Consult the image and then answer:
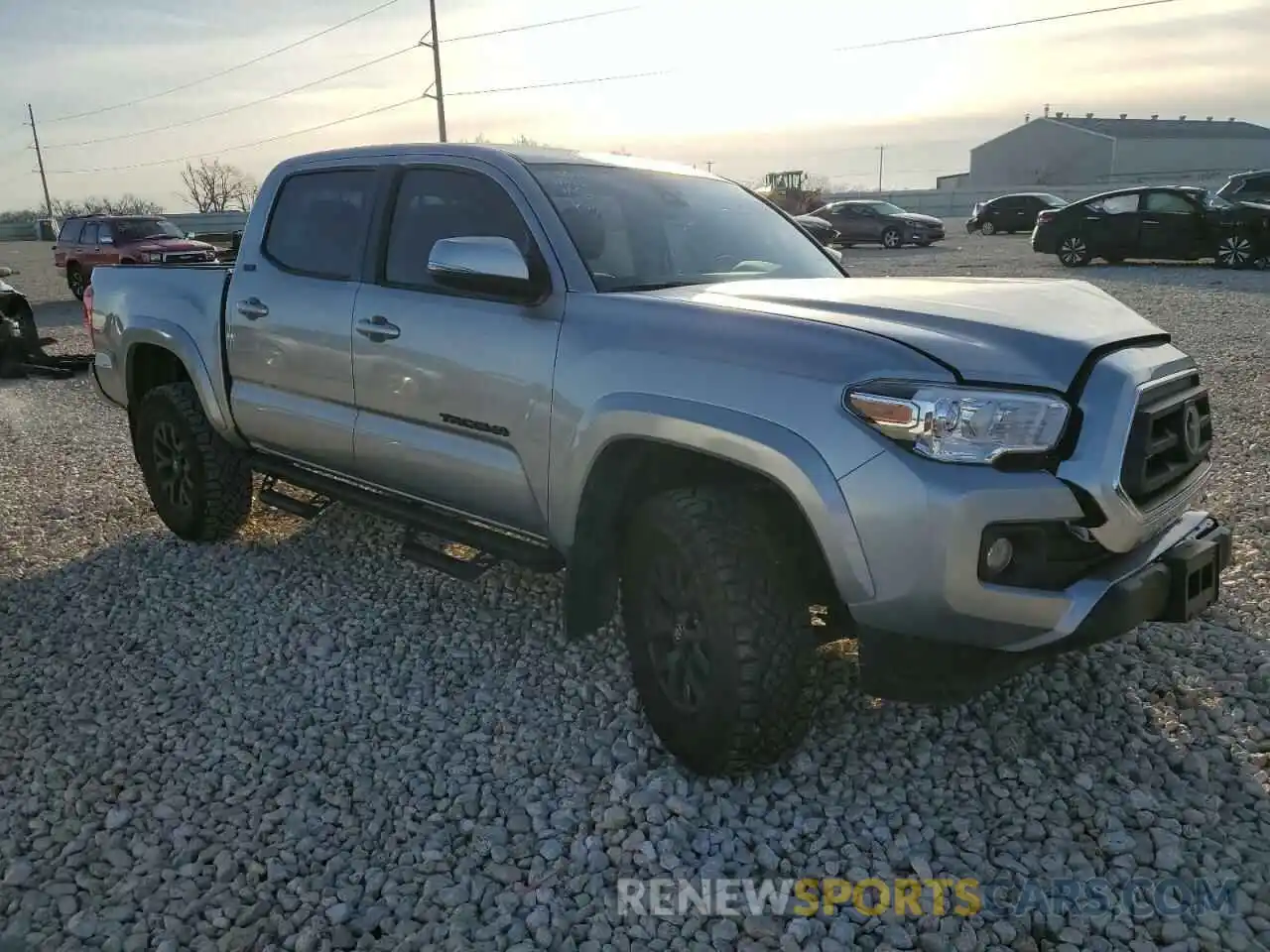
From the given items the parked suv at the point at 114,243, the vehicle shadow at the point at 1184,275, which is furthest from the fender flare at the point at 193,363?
the parked suv at the point at 114,243

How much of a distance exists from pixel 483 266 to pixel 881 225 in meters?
27.2

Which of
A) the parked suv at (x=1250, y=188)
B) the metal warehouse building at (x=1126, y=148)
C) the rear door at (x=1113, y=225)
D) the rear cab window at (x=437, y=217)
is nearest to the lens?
the rear cab window at (x=437, y=217)

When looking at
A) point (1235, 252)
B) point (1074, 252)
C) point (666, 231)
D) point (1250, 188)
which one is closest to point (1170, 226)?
point (1235, 252)

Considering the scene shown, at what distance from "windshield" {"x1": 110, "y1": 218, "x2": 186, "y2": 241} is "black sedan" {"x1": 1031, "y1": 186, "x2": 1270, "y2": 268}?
16812 mm

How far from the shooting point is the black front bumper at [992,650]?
8.41 feet

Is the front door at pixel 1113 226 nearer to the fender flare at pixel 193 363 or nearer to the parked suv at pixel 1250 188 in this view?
the parked suv at pixel 1250 188

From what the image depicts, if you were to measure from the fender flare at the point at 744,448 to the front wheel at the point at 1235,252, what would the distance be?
18141 millimetres

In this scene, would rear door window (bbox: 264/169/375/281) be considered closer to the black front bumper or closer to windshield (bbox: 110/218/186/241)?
the black front bumper

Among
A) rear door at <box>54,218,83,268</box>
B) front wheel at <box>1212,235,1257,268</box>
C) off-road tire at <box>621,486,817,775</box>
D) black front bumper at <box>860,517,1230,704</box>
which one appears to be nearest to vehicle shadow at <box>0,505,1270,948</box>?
off-road tire at <box>621,486,817,775</box>

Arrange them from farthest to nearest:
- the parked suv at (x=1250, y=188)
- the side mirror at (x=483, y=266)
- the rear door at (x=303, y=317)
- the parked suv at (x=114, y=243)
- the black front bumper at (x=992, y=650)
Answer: the parked suv at (x=1250, y=188) → the parked suv at (x=114, y=243) → the rear door at (x=303, y=317) → the side mirror at (x=483, y=266) → the black front bumper at (x=992, y=650)

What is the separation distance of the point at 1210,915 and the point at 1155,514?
1.00 metres

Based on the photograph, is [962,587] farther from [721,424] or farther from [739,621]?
[721,424]

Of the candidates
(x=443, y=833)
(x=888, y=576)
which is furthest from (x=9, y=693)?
(x=888, y=576)

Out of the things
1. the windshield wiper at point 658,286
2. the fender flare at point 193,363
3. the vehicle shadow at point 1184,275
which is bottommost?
the vehicle shadow at point 1184,275
